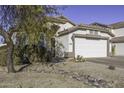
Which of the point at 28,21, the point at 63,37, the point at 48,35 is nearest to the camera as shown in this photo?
the point at 28,21

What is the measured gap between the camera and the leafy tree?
12.0 metres

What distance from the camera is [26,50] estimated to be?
1861 cm

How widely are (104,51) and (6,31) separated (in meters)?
16.3

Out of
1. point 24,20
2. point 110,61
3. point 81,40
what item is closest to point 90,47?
point 81,40

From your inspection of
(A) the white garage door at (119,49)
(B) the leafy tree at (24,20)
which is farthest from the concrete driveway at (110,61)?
(A) the white garage door at (119,49)

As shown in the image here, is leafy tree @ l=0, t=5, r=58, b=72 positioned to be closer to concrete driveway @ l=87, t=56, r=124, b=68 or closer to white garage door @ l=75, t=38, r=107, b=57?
concrete driveway @ l=87, t=56, r=124, b=68

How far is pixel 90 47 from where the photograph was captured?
82.9 feet

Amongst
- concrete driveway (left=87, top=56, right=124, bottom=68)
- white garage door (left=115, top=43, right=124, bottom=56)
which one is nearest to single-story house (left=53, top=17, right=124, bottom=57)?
concrete driveway (left=87, top=56, right=124, bottom=68)

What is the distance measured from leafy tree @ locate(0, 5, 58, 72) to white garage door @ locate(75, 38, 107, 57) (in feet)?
36.8

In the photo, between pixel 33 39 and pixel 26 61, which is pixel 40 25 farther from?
pixel 26 61

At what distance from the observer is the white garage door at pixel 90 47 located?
2423 cm

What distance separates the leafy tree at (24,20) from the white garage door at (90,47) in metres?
11.2

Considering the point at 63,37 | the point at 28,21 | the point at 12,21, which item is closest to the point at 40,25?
the point at 28,21

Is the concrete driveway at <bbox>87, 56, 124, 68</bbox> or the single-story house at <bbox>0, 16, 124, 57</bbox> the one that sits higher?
the single-story house at <bbox>0, 16, 124, 57</bbox>
